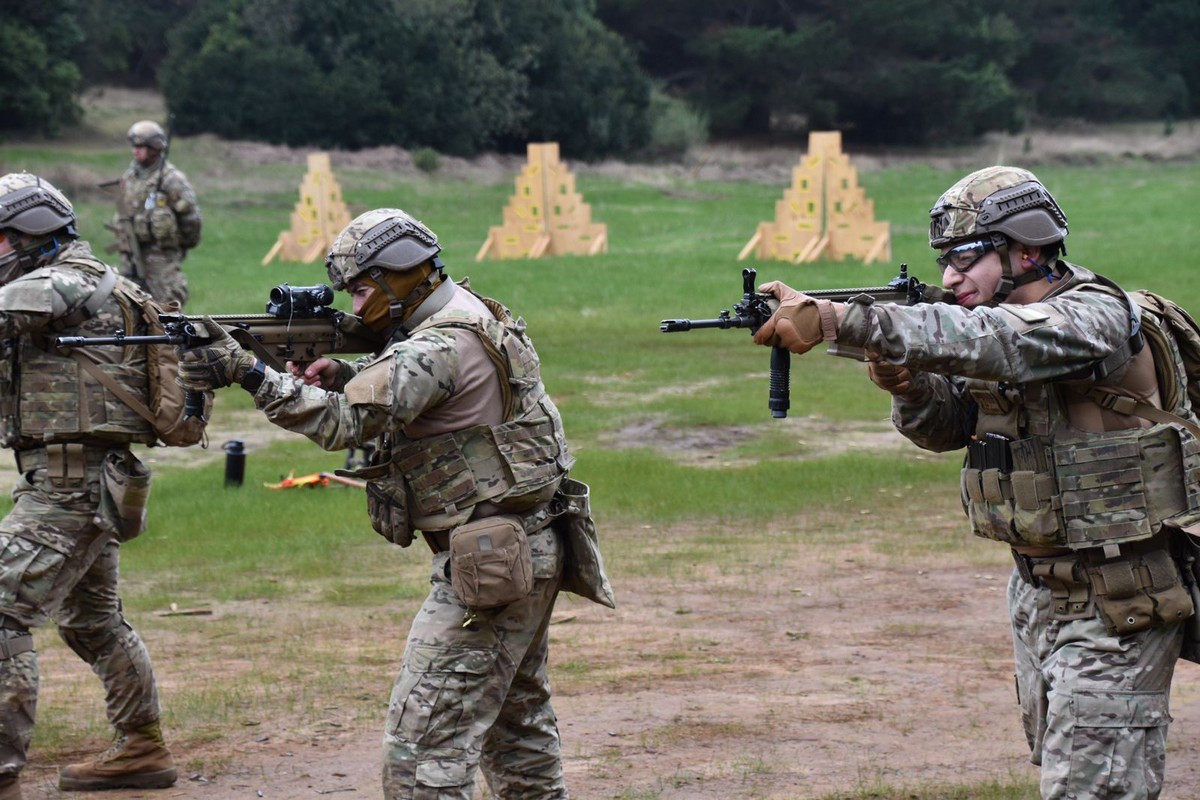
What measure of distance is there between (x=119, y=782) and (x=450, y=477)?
243 centimetres

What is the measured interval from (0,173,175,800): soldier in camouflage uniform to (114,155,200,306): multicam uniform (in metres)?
11.5

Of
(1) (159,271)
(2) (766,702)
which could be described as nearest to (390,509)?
(2) (766,702)

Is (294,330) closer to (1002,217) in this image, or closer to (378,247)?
(378,247)

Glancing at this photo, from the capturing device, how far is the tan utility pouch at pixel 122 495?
6.59 m

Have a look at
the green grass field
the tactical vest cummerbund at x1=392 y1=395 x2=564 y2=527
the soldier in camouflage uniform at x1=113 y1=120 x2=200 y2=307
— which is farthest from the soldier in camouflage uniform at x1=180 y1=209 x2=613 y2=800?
the soldier in camouflage uniform at x1=113 y1=120 x2=200 y2=307

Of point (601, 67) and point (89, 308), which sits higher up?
point (89, 308)

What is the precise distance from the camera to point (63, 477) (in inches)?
259

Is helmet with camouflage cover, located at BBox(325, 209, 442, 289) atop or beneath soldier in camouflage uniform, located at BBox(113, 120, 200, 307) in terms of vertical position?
atop

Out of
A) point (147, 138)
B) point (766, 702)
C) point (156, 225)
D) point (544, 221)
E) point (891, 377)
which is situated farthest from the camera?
point (544, 221)

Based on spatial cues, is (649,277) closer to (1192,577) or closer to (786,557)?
(786,557)

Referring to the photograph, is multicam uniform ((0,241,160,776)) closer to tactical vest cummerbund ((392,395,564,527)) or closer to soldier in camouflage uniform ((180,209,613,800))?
soldier in camouflage uniform ((180,209,613,800))

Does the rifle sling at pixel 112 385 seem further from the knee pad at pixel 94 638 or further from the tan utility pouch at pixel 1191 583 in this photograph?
the tan utility pouch at pixel 1191 583

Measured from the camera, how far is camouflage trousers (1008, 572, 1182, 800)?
4.90 metres

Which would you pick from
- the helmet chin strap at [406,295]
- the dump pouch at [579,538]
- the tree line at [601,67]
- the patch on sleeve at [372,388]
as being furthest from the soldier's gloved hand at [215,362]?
the tree line at [601,67]
